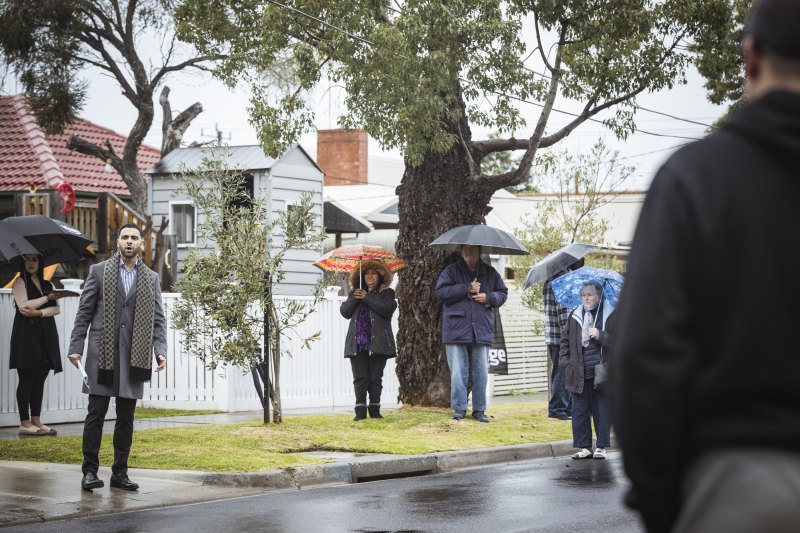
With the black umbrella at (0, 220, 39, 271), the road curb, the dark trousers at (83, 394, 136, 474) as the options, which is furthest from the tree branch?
the dark trousers at (83, 394, 136, 474)

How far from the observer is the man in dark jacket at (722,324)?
2387mm

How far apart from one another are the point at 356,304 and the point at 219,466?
4.56m

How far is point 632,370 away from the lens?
8.04 feet

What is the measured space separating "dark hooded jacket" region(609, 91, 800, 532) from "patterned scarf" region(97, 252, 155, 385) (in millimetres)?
7586

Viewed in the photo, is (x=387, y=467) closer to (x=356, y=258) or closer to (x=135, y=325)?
(x=135, y=325)

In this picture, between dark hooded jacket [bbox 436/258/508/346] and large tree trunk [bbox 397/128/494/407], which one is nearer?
dark hooded jacket [bbox 436/258/508/346]

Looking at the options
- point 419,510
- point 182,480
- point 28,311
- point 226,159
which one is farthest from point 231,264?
point 226,159

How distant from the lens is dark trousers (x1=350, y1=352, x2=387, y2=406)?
14617mm

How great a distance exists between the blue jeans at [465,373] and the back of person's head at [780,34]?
11928 millimetres

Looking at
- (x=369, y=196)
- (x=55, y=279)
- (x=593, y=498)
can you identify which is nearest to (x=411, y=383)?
(x=593, y=498)

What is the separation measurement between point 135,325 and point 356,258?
18.4ft

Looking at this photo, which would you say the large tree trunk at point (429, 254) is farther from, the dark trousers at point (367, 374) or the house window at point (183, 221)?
the house window at point (183, 221)

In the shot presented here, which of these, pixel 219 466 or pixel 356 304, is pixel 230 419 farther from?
pixel 219 466

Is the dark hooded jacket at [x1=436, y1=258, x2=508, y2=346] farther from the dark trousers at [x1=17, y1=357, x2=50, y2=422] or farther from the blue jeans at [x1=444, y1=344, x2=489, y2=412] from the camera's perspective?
the dark trousers at [x1=17, y1=357, x2=50, y2=422]
